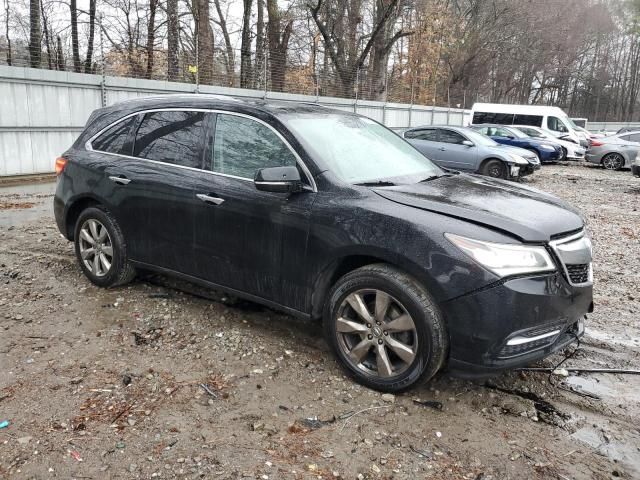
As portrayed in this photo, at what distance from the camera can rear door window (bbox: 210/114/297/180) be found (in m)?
3.75

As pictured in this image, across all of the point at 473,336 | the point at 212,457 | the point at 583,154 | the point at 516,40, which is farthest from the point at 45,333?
the point at 516,40

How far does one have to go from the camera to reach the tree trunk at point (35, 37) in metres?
12.3

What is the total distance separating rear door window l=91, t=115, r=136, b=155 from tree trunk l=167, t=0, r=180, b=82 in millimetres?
11148

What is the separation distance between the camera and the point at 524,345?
9.87 ft

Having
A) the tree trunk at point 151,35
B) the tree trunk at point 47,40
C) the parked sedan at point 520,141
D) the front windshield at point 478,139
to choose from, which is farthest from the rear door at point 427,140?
the tree trunk at point 47,40

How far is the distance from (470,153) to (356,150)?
1077 cm

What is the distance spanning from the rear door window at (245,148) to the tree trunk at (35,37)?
10447mm

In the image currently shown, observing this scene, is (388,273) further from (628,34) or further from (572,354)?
(628,34)

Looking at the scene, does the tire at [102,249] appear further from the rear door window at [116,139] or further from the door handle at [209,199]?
the door handle at [209,199]

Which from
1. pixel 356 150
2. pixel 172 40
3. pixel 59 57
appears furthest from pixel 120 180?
pixel 172 40

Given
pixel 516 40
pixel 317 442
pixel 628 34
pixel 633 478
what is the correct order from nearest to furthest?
pixel 633 478
pixel 317 442
pixel 516 40
pixel 628 34

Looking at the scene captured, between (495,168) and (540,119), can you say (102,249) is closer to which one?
(495,168)

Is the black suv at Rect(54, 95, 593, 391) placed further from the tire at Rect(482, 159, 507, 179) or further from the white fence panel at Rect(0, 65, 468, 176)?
the tire at Rect(482, 159, 507, 179)

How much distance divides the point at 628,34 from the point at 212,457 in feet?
191
